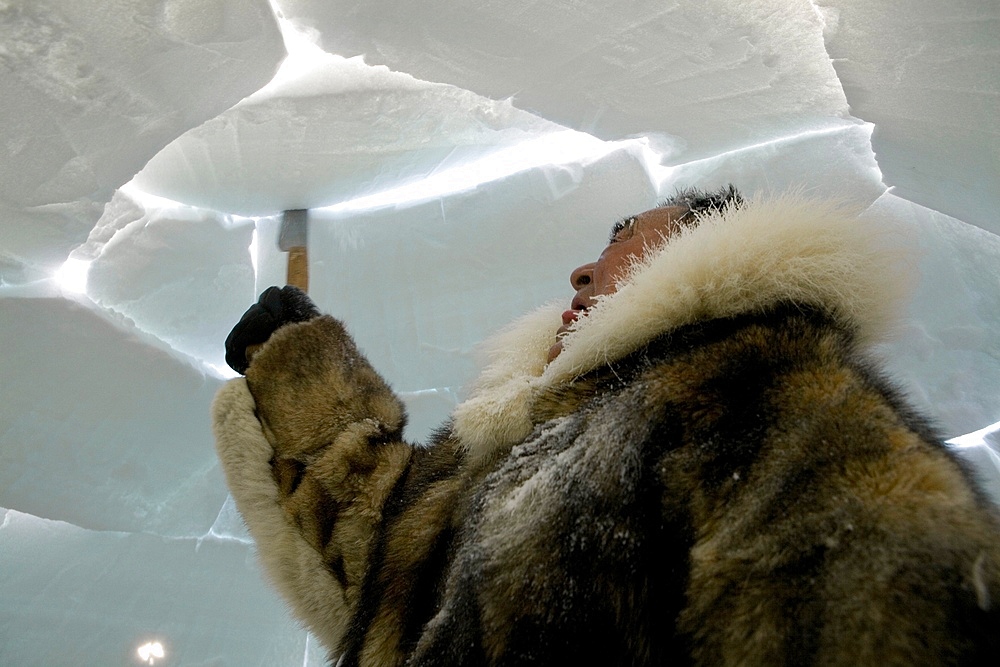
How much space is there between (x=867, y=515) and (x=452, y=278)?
2120mm

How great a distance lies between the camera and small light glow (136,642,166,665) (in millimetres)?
2350

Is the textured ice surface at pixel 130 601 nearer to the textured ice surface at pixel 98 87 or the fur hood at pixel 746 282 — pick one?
the textured ice surface at pixel 98 87

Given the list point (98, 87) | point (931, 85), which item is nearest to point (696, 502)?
point (931, 85)

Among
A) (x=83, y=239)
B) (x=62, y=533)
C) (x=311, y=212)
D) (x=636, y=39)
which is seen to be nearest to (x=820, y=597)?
(x=636, y=39)

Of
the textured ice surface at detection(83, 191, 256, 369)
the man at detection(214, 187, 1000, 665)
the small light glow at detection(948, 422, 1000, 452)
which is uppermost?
the textured ice surface at detection(83, 191, 256, 369)

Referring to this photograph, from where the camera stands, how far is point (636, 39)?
5.32 feet

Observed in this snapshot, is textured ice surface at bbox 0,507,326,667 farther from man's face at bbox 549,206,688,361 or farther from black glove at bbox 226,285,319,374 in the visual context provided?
man's face at bbox 549,206,688,361

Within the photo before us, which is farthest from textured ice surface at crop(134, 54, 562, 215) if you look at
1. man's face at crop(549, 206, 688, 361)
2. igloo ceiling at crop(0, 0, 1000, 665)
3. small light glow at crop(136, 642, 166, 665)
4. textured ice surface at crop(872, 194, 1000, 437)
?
small light glow at crop(136, 642, 166, 665)

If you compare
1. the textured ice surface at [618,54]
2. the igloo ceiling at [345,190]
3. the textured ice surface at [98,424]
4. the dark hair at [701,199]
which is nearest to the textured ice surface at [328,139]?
the igloo ceiling at [345,190]

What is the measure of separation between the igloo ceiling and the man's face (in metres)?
0.56

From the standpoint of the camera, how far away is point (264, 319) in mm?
1361

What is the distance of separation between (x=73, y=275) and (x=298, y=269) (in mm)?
802

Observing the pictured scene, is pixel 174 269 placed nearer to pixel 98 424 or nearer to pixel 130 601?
pixel 98 424

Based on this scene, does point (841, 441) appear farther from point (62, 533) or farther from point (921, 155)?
point (62, 533)
